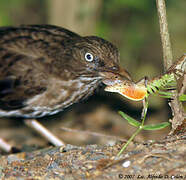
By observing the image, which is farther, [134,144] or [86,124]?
[86,124]

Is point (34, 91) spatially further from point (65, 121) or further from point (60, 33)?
point (65, 121)

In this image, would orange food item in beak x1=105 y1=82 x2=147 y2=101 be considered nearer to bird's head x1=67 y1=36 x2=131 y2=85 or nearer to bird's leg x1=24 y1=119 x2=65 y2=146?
bird's head x1=67 y1=36 x2=131 y2=85

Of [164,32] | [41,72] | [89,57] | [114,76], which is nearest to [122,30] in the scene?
[41,72]

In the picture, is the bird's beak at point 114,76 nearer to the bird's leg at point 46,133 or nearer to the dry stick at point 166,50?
the dry stick at point 166,50

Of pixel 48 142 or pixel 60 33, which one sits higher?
pixel 60 33

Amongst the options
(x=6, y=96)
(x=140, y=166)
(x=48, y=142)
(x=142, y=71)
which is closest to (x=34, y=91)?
(x=6, y=96)

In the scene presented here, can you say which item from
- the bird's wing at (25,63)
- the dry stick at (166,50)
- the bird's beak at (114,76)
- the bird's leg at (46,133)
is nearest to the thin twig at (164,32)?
the dry stick at (166,50)
